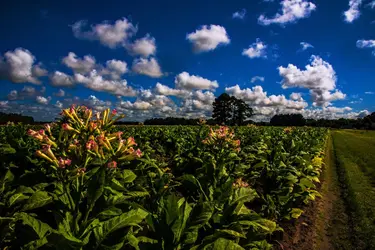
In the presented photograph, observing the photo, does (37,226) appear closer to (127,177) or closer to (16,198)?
(16,198)

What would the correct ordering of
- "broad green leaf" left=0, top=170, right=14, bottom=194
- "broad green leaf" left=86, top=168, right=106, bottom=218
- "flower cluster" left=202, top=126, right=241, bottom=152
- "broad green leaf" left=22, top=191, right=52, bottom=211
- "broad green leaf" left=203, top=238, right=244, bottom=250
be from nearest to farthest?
1. "broad green leaf" left=203, top=238, right=244, bottom=250
2. "broad green leaf" left=86, top=168, right=106, bottom=218
3. "broad green leaf" left=22, top=191, right=52, bottom=211
4. "broad green leaf" left=0, top=170, right=14, bottom=194
5. "flower cluster" left=202, top=126, right=241, bottom=152

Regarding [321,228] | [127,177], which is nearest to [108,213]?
[127,177]

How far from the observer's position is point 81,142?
2.70 m

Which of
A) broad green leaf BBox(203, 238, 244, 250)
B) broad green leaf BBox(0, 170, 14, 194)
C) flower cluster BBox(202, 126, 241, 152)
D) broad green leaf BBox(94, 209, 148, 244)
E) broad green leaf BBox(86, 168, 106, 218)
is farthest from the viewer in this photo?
flower cluster BBox(202, 126, 241, 152)

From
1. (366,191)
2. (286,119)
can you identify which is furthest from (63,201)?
(286,119)

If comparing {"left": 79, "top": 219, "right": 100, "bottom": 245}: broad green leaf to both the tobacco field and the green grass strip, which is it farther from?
the green grass strip

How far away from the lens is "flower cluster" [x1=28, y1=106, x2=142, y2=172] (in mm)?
2480

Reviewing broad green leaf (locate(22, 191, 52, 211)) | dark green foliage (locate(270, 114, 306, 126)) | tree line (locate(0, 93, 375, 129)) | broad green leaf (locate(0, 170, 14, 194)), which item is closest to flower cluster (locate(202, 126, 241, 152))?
broad green leaf (locate(0, 170, 14, 194))

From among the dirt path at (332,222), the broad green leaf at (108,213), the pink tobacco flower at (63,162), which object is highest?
the pink tobacco flower at (63,162)

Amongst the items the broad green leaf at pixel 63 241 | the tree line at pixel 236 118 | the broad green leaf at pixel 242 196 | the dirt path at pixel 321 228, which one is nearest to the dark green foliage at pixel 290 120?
the tree line at pixel 236 118

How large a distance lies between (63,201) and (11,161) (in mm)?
1634

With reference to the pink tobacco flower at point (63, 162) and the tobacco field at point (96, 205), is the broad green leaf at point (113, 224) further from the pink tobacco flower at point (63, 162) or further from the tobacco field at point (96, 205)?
the pink tobacco flower at point (63, 162)

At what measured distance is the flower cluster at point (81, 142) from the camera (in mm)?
2480

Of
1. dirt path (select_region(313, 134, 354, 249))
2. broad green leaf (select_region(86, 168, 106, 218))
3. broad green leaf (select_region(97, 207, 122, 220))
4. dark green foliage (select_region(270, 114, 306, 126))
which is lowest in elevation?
dirt path (select_region(313, 134, 354, 249))
